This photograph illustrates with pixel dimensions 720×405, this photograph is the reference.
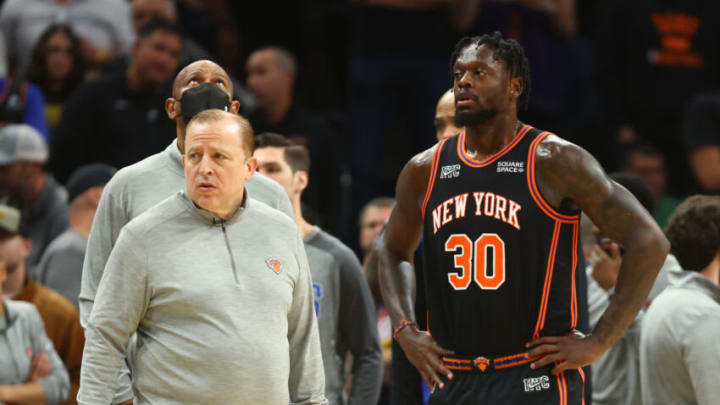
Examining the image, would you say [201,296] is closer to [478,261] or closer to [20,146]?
[478,261]

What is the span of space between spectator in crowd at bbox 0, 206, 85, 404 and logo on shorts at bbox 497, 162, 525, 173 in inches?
107

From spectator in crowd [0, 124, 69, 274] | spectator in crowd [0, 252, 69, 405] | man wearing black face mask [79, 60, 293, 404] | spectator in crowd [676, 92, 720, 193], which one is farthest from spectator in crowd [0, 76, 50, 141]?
spectator in crowd [676, 92, 720, 193]

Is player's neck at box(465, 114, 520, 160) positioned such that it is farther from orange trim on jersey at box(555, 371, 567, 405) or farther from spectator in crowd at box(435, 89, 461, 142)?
spectator in crowd at box(435, 89, 461, 142)

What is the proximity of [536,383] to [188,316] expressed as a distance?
1217mm

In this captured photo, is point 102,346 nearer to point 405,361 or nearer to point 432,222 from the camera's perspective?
point 432,222

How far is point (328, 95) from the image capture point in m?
9.87

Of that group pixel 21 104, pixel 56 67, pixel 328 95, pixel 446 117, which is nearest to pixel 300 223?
pixel 446 117

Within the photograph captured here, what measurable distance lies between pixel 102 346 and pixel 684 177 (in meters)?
6.57

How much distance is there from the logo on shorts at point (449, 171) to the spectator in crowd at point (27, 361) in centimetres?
234

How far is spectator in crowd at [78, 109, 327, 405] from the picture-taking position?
130 inches

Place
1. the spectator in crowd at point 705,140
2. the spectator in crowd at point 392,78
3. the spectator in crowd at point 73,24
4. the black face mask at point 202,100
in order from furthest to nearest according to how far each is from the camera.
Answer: the spectator in crowd at point 73,24 → the spectator in crowd at point 705,140 → the spectator in crowd at point 392,78 → the black face mask at point 202,100

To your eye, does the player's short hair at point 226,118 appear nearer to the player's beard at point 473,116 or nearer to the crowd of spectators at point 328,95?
the player's beard at point 473,116

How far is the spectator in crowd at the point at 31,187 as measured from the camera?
7.00m

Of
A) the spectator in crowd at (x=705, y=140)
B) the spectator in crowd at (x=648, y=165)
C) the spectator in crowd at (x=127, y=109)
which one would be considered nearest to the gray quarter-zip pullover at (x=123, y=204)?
the spectator in crowd at (x=127, y=109)
